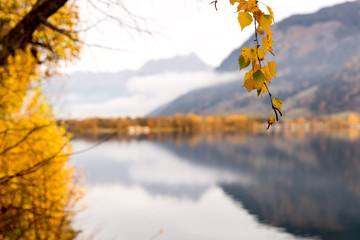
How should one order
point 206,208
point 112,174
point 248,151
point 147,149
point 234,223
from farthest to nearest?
point 147,149 → point 248,151 → point 112,174 → point 206,208 → point 234,223

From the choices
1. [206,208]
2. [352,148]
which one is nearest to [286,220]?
[206,208]

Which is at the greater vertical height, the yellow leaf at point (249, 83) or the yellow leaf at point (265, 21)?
the yellow leaf at point (265, 21)

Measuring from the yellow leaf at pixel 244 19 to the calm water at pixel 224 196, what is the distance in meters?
18.8

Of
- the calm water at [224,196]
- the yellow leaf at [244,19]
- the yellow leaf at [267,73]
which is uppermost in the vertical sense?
the yellow leaf at [244,19]

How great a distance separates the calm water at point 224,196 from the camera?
39438 millimetres

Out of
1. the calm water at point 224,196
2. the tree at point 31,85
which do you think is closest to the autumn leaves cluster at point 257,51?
the tree at point 31,85

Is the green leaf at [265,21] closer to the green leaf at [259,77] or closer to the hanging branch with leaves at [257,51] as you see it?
the hanging branch with leaves at [257,51]

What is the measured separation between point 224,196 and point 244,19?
59.4 metres

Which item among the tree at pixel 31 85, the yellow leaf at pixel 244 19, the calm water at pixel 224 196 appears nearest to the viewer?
the yellow leaf at pixel 244 19

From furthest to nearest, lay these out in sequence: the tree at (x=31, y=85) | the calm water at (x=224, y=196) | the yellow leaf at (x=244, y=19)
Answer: the calm water at (x=224, y=196) < the tree at (x=31, y=85) < the yellow leaf at (x=244, y=19)

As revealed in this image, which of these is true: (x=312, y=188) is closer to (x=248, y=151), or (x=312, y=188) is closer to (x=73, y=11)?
(x=248, y=151)

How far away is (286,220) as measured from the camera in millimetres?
45594

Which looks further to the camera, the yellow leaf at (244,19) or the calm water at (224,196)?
the calm water at (224,196)

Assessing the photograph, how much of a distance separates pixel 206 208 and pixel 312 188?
68.5 feet
